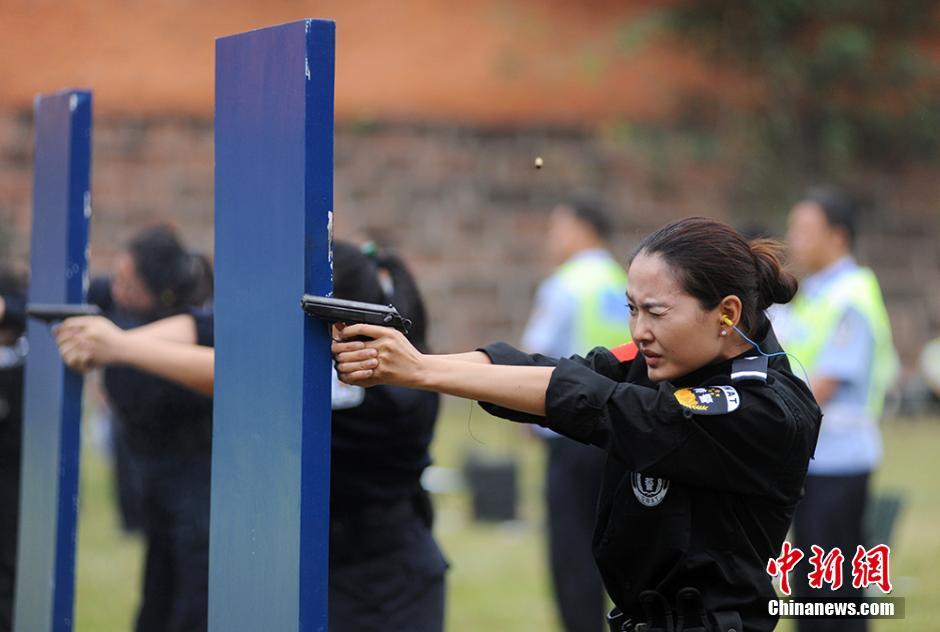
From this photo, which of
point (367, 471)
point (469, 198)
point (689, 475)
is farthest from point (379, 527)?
point (469, 198)

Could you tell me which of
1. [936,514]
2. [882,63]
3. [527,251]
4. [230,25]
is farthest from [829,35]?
[936,514]

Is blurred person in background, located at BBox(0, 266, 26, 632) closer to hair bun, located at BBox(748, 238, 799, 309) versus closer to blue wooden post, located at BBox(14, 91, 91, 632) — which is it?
blue wooden post, located at BBox(14, 91, 91, 632)

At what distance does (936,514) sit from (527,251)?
806 centimetres

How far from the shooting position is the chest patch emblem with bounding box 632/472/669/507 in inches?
105

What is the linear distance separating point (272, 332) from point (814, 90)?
648 inches

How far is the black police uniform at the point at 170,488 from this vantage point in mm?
4691

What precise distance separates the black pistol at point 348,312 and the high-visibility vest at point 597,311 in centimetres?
368

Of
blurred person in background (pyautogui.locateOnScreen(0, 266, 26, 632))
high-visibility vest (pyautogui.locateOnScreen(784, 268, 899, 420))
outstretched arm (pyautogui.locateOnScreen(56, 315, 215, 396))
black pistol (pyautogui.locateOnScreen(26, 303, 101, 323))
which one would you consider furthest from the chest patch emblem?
blurred person in background (pyautogui.locateOnScreen(0, 266, 26, 632))

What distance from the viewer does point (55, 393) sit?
3789 millimetres

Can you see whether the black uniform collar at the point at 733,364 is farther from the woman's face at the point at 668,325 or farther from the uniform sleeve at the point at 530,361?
the uniform sleeve at the point at 530,361

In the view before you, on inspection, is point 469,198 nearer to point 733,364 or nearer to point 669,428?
point 733,364

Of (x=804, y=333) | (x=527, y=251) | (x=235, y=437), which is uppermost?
(x=527, y=251)

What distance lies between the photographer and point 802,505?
5473 mm

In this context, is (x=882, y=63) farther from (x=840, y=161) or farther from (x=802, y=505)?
(x=802, y=505)
